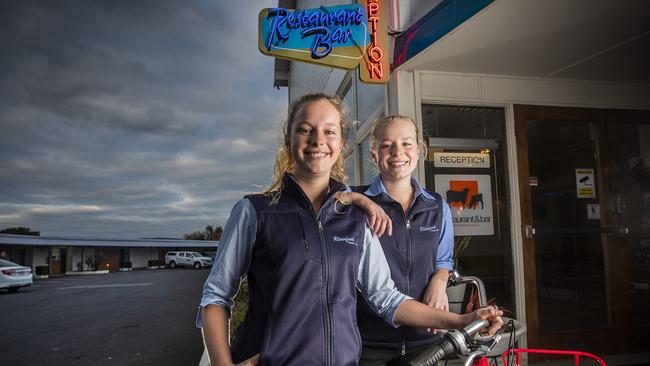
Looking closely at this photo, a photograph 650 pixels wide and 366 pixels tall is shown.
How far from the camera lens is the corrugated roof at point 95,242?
52.8 m

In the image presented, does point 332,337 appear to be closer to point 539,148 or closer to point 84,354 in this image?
point 539,148

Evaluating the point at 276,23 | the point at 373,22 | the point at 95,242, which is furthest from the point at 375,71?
the point at 95,242

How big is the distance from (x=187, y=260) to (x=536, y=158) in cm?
5034

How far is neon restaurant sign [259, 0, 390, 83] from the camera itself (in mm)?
4422

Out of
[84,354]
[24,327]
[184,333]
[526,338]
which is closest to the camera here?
[526,338]

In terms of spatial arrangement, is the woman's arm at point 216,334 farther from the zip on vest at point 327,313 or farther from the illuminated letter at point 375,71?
the illuminated letter at point 375,71

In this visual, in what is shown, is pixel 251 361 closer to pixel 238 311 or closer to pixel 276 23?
pixel 276 23

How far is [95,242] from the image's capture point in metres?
61.1

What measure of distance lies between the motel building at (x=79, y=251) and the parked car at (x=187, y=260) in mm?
10207

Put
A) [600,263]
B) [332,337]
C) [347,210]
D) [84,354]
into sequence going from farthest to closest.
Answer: [84,354], [600,263], [347,210], [332,337]

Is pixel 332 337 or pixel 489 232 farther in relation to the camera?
pixel 489 232

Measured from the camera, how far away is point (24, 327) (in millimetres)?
11055

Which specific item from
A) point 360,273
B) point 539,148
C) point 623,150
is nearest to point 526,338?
point 539,148

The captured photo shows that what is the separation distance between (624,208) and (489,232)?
171 centimetres
